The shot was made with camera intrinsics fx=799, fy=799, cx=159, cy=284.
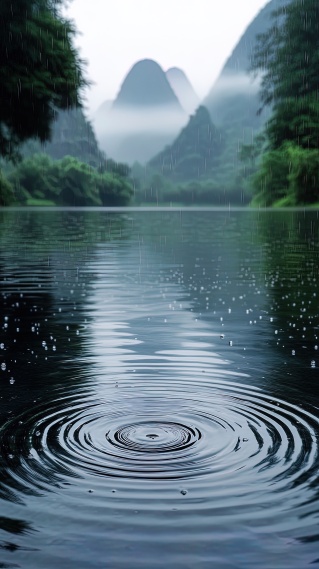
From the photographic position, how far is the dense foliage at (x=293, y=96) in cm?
7631

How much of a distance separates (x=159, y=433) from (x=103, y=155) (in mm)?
196991

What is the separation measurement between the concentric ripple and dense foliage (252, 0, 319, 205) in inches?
2666

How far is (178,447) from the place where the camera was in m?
5.78

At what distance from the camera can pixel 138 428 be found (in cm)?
625

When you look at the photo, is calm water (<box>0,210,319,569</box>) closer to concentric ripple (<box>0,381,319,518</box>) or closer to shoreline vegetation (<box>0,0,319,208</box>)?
concentric ripple (<box>0,381,319,518</box>)

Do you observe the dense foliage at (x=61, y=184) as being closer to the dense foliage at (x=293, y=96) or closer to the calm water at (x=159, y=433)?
the dense foliage at (x=293, y=96)

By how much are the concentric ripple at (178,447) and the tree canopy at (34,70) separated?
2740 centimetres

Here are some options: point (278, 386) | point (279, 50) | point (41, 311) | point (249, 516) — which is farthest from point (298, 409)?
point (279, 50)

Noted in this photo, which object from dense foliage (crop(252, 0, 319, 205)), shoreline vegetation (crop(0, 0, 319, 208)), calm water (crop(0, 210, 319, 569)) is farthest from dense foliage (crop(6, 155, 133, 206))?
calm water (crop(0, 210, 319, 569))

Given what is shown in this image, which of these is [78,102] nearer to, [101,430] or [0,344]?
[0,344]

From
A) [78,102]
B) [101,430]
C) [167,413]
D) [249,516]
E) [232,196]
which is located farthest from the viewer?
[232,196]

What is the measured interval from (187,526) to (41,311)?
31.0 feet

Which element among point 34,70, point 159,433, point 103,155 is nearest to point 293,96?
point 34,70

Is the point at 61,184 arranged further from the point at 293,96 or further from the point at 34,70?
the point at 34,70
